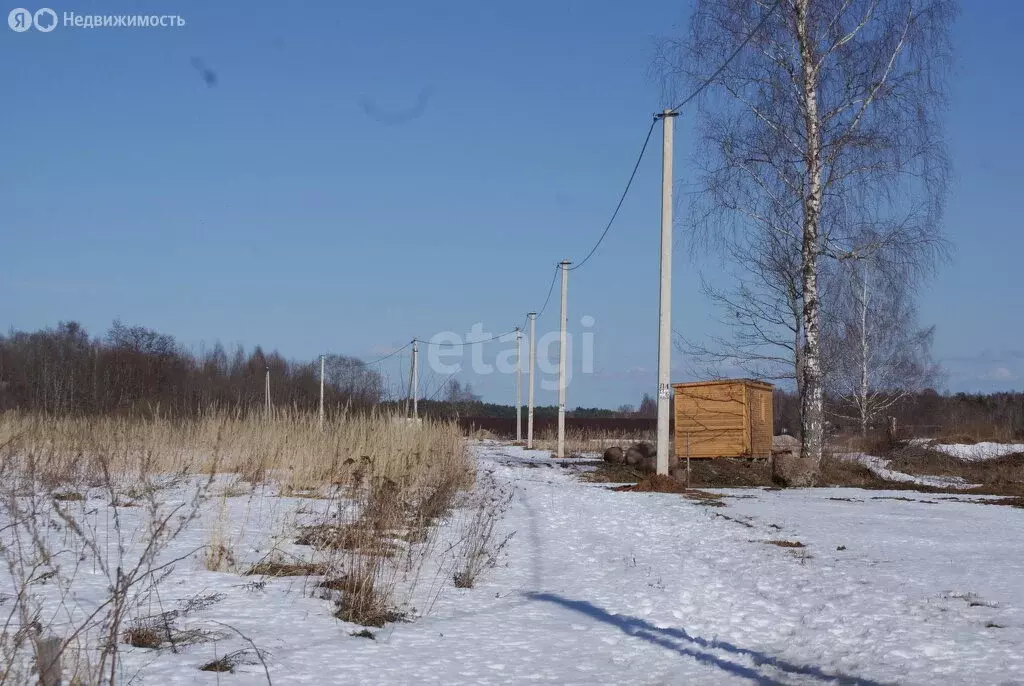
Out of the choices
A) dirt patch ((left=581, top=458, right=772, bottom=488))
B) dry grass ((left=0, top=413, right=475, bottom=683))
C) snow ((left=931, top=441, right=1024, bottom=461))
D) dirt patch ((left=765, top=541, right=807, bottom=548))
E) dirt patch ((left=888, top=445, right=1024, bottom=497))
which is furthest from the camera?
snow ((left=931, top=441, right=1024, bottom=461))

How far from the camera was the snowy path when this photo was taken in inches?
170

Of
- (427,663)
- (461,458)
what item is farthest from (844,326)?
(427,663)

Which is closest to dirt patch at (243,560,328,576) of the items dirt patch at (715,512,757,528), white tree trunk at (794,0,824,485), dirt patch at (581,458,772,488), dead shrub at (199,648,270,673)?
dead shrub at (199,648,270,673)

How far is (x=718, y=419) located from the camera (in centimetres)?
2000

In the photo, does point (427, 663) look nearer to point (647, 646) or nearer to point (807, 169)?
point (647, 646)

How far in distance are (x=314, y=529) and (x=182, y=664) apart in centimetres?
300

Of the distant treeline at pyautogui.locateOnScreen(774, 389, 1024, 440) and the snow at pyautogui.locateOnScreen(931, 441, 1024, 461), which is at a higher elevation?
the distant treeline at pyautogui.locateOnScreen(774, 389, 1024, 440)

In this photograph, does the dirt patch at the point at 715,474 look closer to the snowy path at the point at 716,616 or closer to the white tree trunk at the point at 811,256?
the white tree trunk at the point at 811,256

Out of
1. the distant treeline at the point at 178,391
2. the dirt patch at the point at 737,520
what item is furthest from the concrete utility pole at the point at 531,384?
the dirt patch at the point at 737,520

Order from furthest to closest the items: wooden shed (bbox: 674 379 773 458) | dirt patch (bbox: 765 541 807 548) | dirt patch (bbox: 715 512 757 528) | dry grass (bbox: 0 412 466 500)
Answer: wooden shed (bbox: 674 379 773 458) → dry grass (bbox: 0 412 466 500) → dirt patch (bbox: 715 512 757 528) → dirt patch (bbox: 765 541 807 548)

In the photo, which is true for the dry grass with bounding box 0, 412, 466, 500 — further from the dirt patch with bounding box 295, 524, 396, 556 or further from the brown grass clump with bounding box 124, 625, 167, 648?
the brown grass clump with bounding box 124, 625, 167, 648

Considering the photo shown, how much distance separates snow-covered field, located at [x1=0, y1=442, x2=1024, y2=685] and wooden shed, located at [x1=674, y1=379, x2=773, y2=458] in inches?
414

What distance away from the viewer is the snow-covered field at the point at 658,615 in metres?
4.27

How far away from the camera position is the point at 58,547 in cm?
670
